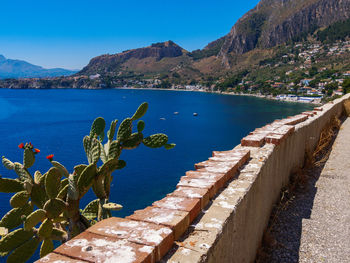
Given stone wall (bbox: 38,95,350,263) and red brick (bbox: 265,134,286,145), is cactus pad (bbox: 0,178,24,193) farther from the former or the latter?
red brick (bbox: 265,134,286,145)

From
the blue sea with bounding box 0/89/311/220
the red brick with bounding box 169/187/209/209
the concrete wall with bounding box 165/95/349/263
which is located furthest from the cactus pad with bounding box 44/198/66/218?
the blue sea with bounding box 0/89/311/220

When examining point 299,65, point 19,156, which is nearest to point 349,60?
point 299,65

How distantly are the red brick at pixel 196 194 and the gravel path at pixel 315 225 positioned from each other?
1419mm

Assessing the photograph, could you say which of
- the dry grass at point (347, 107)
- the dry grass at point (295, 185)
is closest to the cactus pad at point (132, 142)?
the dry grass at point (295, 185)

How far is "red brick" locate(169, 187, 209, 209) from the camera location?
1.90 m

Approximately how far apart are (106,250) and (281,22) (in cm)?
18846

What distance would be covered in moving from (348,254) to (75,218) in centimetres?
278

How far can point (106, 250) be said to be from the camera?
128 centimetres

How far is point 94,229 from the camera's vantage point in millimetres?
1477

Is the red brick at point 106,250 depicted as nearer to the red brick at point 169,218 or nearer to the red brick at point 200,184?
the red brick at point 169,218

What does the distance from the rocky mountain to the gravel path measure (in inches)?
6620

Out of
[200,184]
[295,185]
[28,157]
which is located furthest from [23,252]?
[295,185]

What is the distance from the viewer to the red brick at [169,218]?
5.04 feet

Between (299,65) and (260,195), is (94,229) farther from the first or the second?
(299,65)
